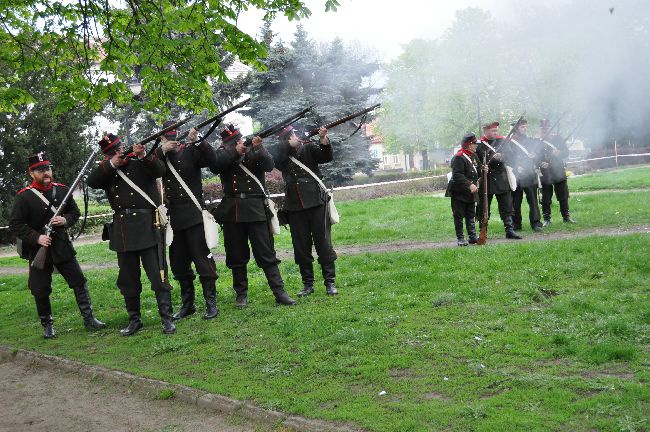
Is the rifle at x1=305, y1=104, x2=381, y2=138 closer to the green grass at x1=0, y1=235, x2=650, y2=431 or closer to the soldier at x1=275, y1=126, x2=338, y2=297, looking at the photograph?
the soldier at x1=275, y1=126, x2=338, y2=297

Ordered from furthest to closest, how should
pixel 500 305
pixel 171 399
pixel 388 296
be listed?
1. pixel 388 296
2. pixel 500 305
3. pixel 171 399

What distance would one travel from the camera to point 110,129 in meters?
48.5

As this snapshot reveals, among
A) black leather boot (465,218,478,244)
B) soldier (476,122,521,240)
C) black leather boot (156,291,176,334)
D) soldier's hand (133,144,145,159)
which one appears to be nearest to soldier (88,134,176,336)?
black leather boot (156,291,176,334)

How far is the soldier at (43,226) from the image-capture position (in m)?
9.85

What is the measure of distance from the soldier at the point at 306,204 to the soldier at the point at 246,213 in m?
0.40

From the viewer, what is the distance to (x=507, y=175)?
1430 centimetres

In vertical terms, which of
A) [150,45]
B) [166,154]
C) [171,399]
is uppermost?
[150,45]

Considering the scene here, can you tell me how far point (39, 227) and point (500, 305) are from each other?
6.17m

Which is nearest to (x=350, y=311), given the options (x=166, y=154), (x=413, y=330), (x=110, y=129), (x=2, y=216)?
(x=413, y=330)

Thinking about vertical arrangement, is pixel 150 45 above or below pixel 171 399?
above

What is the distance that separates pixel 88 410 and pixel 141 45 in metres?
6.53

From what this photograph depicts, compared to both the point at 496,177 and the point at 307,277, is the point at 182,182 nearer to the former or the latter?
the point at 307,277

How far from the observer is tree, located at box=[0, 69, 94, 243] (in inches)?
1019

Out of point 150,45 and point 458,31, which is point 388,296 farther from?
point 458,31
